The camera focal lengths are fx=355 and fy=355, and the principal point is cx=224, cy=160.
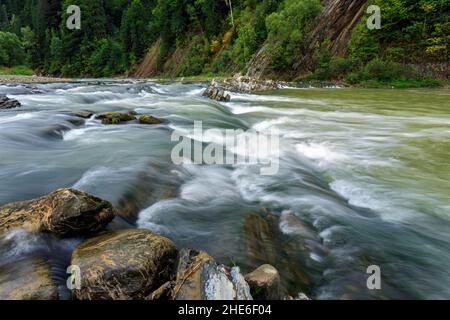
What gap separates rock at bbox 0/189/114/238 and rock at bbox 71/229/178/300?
0.39m

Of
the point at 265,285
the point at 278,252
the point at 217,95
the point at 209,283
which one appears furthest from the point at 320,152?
the point at 217,95

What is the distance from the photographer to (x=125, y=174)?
6840mm

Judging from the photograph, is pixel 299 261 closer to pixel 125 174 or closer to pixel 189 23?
pixel 125 174

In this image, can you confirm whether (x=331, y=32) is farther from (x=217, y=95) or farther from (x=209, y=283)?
(x=209, y=283)

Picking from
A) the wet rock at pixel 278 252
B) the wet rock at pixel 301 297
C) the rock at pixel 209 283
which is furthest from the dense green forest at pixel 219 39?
the rock at pixel 209 283

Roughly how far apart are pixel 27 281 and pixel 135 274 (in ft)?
3.50

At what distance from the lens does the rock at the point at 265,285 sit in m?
3.24

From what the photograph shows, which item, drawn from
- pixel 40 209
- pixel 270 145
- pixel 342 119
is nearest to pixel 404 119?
pixel 342 119

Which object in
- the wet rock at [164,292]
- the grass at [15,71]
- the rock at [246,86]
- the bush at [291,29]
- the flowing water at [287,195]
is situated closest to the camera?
the wet rock at [164,292]

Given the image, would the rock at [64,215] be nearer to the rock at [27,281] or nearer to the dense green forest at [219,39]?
the rock at [27,281]

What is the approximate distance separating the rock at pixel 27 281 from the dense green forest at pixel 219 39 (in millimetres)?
31013

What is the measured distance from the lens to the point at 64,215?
412 centimetres

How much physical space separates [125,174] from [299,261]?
12.6 ft

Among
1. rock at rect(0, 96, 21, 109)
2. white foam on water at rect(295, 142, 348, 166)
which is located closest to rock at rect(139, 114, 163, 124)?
white foam on water at rect(295, 142, 348, 166)
